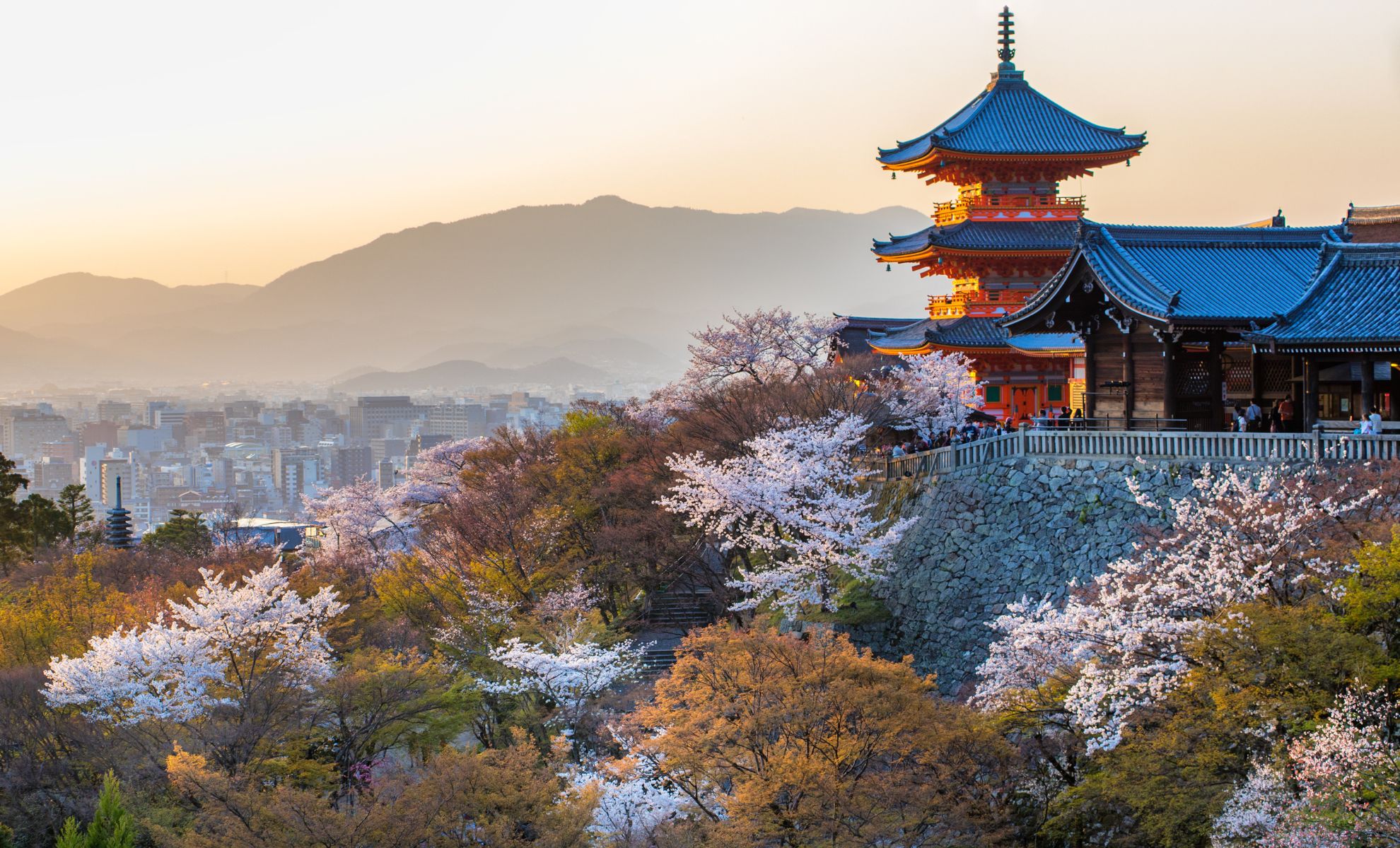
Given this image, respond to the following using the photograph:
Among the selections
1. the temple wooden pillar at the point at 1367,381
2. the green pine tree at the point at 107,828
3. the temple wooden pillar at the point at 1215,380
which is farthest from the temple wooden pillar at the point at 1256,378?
the green pine tree at the point at 107,828

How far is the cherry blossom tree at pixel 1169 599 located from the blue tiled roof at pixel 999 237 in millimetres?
16874

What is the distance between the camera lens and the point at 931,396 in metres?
35.7

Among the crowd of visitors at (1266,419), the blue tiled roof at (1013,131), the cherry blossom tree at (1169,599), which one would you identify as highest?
the blue tiled roof at (1013,131)

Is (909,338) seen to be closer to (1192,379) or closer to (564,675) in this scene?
(1192,379)

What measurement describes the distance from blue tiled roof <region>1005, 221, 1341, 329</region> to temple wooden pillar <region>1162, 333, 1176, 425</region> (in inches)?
32.0

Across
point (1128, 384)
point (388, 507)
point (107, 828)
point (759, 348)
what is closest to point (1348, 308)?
point (1128, 384)

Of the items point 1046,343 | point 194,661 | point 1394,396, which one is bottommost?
point 194,661

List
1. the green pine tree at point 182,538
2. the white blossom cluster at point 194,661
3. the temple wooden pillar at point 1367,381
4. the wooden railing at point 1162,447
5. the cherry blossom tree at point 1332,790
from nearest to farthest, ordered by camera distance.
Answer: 1. the cherry blossom tree at point 1332,790
2. the wooden railing at point 1162,447
3. the white blossom cluster at point 194,661
4. the temple wooden pillar at point 1367,381
5. the green pine tree at point 182,538

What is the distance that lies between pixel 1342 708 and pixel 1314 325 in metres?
11.4

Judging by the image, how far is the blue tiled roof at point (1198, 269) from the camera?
92.5 feet

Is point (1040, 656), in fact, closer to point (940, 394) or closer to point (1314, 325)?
point (1314, 325)

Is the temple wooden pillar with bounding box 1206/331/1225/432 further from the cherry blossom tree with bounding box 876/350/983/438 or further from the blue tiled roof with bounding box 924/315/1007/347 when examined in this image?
the blue tiled roof with bounding box 924/315/1007/347

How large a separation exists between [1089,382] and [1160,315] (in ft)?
9.33

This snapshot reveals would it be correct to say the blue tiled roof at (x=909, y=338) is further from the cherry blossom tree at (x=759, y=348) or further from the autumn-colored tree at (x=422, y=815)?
the autumn-colored tree at (x=422, y=815)
